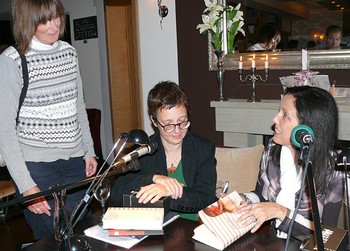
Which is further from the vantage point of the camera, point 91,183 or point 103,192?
point 103,192

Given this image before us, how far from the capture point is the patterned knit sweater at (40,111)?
5.25ft

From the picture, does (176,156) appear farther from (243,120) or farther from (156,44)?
(156,44)

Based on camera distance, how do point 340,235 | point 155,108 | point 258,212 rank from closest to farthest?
point 340,235 < point 258,212 < point 155,108

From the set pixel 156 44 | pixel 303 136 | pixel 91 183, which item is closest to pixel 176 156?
pixel 91 183

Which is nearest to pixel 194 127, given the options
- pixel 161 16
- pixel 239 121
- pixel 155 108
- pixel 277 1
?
pixel 239 121

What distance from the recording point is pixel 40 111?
171 cm

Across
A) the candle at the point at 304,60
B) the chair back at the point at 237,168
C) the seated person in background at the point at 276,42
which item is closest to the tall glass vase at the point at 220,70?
the seated person in background at the point at 276,42

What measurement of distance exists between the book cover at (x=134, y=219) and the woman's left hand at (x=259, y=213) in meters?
0.29

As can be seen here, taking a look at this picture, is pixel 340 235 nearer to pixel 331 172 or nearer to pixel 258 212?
pixel 258 212

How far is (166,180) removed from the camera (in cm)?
169

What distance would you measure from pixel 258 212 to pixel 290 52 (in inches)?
87.4

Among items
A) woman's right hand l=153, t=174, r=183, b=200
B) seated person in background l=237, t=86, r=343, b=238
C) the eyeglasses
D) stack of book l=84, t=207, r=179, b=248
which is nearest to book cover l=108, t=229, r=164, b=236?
stack of book l=84, t=207, r=179, b=248

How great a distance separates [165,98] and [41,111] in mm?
560

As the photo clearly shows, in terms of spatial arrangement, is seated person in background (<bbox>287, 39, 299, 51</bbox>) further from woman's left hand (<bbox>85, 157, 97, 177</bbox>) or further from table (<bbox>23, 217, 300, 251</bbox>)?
table (<bbox>23, 217, 300, 251</bbox>)
